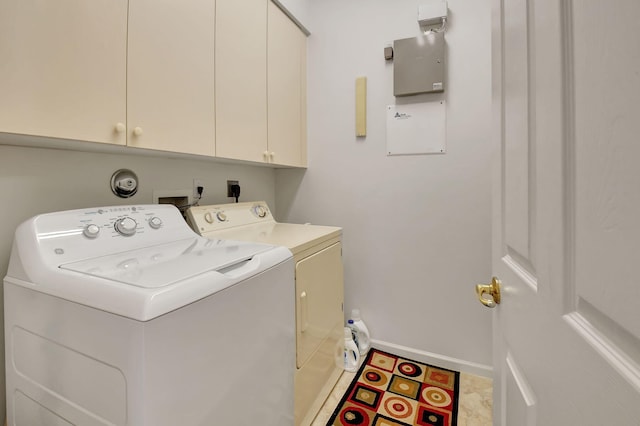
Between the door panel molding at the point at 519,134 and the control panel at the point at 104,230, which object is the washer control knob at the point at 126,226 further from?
the door panel molding at the point at 519,134

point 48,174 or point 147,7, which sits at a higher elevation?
point 147,7

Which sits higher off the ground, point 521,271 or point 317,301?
point 521,271

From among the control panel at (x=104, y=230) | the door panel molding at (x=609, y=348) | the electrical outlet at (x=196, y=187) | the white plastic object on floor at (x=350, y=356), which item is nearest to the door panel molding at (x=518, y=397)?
the door panel molding at (x=609, y=348)

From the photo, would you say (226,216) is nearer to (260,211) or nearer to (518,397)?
(260,211)

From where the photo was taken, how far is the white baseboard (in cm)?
180

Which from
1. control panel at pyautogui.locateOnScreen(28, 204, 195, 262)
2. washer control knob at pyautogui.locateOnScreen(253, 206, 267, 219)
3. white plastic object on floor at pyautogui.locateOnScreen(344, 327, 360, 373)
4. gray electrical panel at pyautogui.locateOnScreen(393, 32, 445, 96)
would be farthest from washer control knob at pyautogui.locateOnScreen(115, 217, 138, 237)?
gray electrical panel at pyautogui.locateOnScreen(393, 32, 445, 96)

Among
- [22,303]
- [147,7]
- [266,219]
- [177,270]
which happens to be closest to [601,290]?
[177,270]

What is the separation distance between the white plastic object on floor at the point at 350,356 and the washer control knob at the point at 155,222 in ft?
4.72

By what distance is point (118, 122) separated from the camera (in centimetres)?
98

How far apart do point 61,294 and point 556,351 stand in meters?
1.04

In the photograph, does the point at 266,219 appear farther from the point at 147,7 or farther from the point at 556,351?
the point at 556,351

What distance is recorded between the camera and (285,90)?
1.94 metres

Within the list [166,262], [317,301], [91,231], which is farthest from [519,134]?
[91,231]

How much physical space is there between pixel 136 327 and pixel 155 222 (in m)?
0.66
